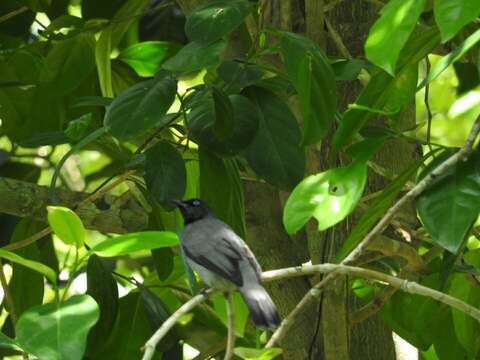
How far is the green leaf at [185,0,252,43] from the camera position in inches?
93.8

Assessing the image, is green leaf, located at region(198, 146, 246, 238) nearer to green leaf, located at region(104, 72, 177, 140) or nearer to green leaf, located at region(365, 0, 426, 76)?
green leaf, located at region(104, 72, 177, 140)

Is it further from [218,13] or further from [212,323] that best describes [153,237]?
[212,323]

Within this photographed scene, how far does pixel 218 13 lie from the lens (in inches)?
95.0

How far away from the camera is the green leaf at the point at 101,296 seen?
113 inches

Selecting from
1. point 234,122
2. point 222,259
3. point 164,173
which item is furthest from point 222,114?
point 222,259

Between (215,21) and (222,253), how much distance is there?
0.80m

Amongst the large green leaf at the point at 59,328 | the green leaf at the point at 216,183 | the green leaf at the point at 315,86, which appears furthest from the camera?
the green leaf at the point at 216,183

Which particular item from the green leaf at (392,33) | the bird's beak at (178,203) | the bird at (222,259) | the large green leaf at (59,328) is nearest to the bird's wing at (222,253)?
the bird at (222,259)

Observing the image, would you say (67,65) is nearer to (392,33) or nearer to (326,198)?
(326,198)

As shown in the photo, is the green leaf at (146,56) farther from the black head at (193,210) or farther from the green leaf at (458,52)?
the green leaf at (458,52)

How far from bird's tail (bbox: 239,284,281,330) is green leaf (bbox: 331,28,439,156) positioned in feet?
1.78

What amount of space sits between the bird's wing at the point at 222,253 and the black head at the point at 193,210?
66 mm

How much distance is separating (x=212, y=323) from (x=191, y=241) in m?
0.39

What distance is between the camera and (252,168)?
8.60 feet
